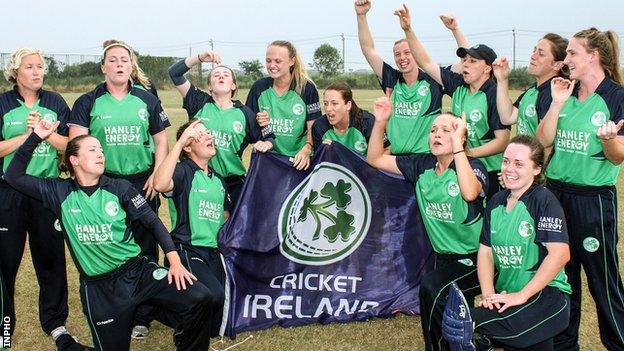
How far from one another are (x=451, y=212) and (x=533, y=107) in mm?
1184

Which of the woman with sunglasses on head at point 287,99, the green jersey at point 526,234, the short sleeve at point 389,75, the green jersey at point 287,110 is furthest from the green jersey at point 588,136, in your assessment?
the green jersey at point 287,110

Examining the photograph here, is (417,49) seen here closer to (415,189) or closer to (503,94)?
(503,94)

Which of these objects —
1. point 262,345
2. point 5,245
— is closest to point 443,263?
point 262,345

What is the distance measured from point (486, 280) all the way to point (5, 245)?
392cm

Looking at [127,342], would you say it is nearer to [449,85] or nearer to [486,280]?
[486,280]

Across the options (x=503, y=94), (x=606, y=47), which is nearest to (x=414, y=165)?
(x=503, y=94)

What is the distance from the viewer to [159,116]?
5.86 meters

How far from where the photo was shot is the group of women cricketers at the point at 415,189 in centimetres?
461

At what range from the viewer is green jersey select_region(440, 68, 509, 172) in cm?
593

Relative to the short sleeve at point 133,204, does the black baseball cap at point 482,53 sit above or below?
above

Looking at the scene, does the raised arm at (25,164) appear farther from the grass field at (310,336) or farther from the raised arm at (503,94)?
the raised arm at (503,94)

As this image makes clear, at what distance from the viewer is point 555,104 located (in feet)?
16.4

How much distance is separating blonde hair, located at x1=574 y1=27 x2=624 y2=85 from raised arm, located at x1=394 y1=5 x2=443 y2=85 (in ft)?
4.84

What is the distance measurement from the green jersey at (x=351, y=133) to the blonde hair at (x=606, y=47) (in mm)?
2194
